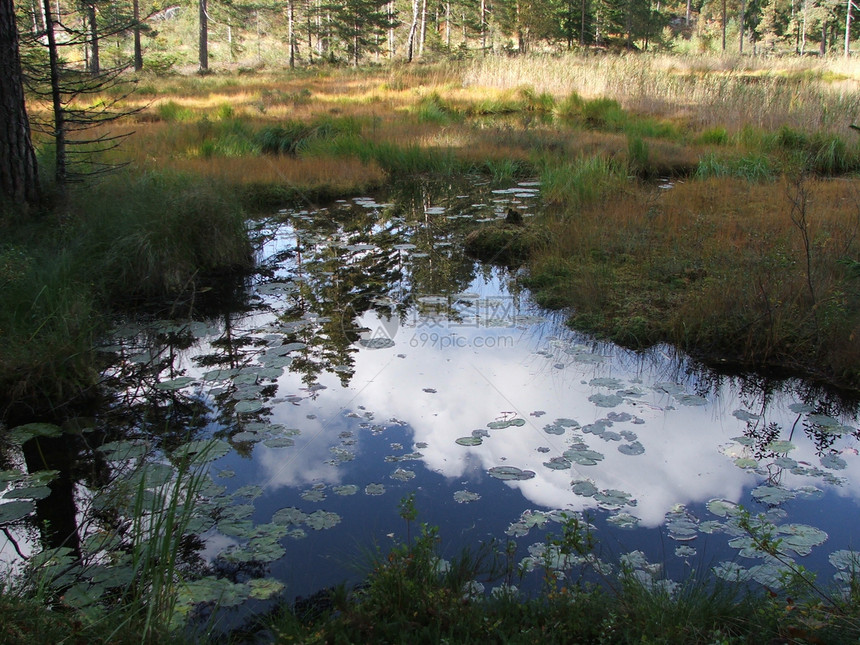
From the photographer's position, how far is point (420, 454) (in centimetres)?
327

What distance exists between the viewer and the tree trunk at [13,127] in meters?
5.13

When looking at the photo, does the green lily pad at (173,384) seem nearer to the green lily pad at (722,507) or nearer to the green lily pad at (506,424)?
the green lily pad at (506,424)

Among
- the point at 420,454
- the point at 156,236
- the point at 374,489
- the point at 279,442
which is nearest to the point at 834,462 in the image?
the point at 420,454

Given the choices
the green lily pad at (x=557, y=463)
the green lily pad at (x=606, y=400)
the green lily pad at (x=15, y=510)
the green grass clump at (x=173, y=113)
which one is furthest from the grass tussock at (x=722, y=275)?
the green grass clump at (x=173, y=113)

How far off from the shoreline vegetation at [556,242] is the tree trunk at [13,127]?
306mm

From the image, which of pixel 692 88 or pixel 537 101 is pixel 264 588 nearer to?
pixel 537 101

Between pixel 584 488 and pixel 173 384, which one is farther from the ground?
pixel 173 384

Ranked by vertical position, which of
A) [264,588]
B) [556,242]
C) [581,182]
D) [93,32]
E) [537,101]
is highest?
[537,101]

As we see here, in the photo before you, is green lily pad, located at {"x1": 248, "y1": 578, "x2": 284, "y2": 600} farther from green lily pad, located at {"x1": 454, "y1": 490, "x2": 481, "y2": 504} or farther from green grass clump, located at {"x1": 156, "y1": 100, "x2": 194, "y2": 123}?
green grass clump, located at {"x1": 156, "y1": 100, "x2": 194, "y2": 123}

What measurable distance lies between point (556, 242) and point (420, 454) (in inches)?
138

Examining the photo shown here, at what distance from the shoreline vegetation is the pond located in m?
0.27

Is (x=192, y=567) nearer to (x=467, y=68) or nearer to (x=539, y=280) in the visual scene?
(x=539, y=280)

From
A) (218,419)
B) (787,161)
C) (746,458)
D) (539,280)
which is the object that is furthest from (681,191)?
(218,419)

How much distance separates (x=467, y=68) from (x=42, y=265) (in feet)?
54.3
